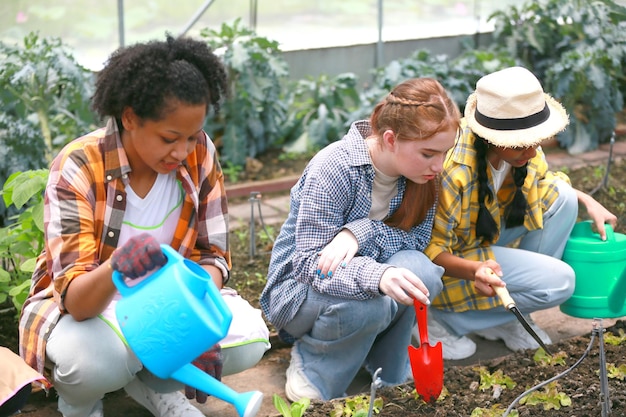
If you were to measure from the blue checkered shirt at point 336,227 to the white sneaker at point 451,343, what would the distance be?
1.74ft

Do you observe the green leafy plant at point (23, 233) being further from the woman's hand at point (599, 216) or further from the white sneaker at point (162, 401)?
the woman's hand at point (599, 216)

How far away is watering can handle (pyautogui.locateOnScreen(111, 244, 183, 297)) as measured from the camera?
6.32ft

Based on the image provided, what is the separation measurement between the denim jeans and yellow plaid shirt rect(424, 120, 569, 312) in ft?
0.15

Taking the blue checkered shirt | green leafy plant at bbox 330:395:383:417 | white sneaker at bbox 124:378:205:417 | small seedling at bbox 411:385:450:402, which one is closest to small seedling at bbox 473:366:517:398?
small seedling at bbox 411:385:450:402

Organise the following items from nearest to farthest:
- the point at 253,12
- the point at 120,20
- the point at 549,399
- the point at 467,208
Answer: the point at 549,399 < the point at 467,208 < the point at 120,20 < the point at 253,12

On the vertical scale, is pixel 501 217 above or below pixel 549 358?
above

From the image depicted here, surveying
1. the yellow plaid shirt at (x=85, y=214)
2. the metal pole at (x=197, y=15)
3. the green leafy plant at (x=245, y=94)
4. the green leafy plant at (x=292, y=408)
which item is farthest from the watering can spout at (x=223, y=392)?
the metal pole at (x=197, y=15)

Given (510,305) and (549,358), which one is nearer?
(510,305)

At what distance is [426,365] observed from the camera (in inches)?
102

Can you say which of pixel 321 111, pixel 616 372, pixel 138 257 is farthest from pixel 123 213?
pixel 321 111

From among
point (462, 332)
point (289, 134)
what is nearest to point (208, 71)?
point (462, 332)

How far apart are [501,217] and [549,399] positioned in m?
0.73

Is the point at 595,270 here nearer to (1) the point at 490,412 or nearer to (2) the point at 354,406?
(1) the point at 490,412

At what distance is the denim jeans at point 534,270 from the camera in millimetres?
3055
